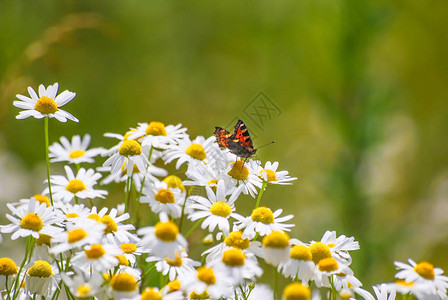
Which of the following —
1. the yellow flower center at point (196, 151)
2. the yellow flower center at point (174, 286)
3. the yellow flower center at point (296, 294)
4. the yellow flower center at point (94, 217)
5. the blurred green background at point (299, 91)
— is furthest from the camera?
the blurred green background at point (299, 91)

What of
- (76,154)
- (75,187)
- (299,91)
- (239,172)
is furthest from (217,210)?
(299,91)

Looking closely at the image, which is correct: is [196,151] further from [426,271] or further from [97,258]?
[426,271]

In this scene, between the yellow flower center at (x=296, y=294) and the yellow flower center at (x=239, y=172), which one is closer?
the yellow flower center at (x=296, y=294)

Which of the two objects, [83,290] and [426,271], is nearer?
[83,290]

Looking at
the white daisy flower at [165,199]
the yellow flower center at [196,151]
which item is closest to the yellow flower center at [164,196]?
the white daisy flower at [165,199]

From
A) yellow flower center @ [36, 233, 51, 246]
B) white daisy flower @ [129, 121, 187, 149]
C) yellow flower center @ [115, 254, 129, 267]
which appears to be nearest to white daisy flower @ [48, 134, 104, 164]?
white daisy flower @ [129, 121, 187, 149]

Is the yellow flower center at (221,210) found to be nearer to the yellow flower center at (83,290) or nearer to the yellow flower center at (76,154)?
the yellow flower center at (83,290)
